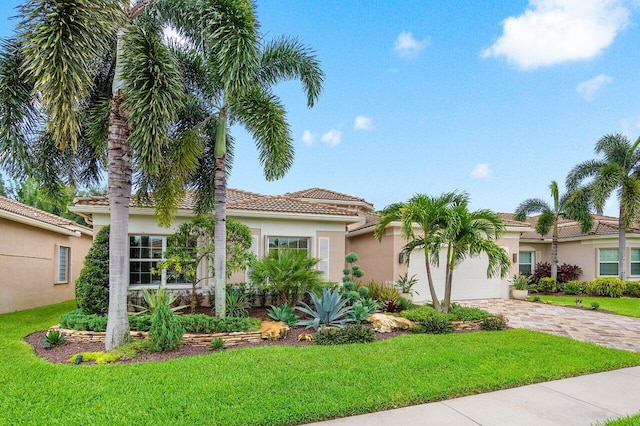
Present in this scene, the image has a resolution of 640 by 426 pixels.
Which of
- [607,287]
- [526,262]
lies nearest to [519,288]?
[607,287]

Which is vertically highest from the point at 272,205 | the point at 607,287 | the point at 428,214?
the point at 272,205

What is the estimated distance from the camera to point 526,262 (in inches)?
918

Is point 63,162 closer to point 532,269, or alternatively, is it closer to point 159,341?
point 159,341

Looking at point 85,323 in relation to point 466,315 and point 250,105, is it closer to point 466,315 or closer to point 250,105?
point 250,105

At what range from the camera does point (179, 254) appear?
10.6 meters

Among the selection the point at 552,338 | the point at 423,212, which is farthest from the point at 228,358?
the point at 552,338

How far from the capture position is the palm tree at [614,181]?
19594mm

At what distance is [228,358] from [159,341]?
1588 mm

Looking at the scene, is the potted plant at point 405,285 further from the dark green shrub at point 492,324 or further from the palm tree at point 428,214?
the dark green shrub at point 492,324

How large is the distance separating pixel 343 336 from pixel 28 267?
13.6 m

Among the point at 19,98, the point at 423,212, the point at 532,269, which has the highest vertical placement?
the point at 19,98

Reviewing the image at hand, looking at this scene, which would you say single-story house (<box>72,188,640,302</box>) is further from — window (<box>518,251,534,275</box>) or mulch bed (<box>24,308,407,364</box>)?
mulch bed (<box>24,308,407,364</box>)

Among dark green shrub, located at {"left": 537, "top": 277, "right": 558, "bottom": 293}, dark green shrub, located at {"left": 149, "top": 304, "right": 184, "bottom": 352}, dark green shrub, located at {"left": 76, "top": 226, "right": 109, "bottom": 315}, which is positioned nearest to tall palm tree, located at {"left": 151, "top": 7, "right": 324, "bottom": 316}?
dark green shrub, located at {"left": 149, "top": 304, "right": 184, "bottom": 352}

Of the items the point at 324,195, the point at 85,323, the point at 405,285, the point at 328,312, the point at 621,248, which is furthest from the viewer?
the point at 324,195
